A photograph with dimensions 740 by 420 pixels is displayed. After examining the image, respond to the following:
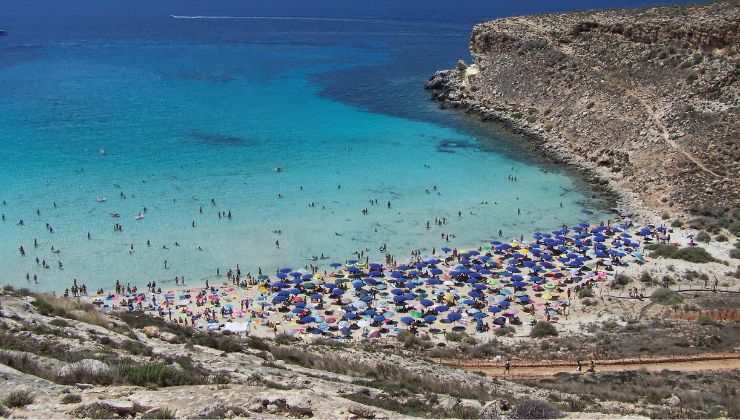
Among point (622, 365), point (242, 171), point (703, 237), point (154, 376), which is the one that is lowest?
point (622, 365)

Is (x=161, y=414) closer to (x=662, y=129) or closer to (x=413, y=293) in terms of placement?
(x=413, y=293)

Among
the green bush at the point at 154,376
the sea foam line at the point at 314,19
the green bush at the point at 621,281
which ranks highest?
the sea foam line at the point at 314,19

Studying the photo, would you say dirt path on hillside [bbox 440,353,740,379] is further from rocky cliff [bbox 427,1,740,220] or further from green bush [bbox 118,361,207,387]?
rocky cliff [bbox 427,1,740,220]

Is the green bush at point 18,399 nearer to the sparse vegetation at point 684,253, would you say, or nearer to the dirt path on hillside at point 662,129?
the sparse vegetation at point 684,253

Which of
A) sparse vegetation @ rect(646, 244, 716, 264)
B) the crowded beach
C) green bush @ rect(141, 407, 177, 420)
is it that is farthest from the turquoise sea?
green bush @ rect(141, 407, 177, 420)

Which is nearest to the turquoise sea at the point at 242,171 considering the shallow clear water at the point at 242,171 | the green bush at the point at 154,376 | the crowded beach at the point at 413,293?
the shallow clear water at the point at 242,171

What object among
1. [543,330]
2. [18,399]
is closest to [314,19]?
[543,330]
